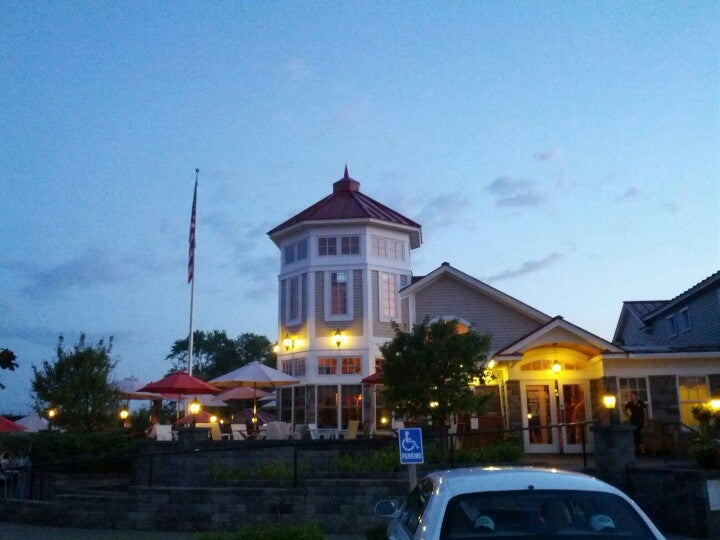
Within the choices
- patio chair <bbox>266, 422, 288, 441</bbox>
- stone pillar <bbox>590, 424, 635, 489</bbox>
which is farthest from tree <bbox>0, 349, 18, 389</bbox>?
patio chair <bbox>266, 422, 288, 441</bbox>

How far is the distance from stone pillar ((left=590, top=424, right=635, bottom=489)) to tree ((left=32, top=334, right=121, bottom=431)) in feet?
39.7

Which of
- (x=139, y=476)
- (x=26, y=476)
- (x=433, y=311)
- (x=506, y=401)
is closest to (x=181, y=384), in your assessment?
(x=139, y=476)

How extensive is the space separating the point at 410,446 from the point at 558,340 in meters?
12.8

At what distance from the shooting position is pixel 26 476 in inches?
595

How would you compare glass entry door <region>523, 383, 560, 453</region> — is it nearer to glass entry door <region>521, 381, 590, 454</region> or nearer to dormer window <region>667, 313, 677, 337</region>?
glass entry door <region>521, 381, 590, 454</region>

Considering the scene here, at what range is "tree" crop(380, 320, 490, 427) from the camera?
617 inches

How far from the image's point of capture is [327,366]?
25328mm

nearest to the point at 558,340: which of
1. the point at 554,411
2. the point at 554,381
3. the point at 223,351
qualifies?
the point at 554,381

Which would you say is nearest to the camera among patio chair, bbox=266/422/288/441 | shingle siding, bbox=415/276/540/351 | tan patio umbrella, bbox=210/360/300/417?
patio chair, bbox=266/422/288/441

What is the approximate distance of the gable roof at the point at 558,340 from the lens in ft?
65.2

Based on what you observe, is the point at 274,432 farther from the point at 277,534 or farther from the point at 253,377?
the point at 277,534

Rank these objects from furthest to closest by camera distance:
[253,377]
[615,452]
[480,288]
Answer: [480,288] → [253,377] → [615,452]

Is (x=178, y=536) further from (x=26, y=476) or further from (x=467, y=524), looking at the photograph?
(x=467, y=524)

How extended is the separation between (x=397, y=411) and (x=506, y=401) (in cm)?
562
